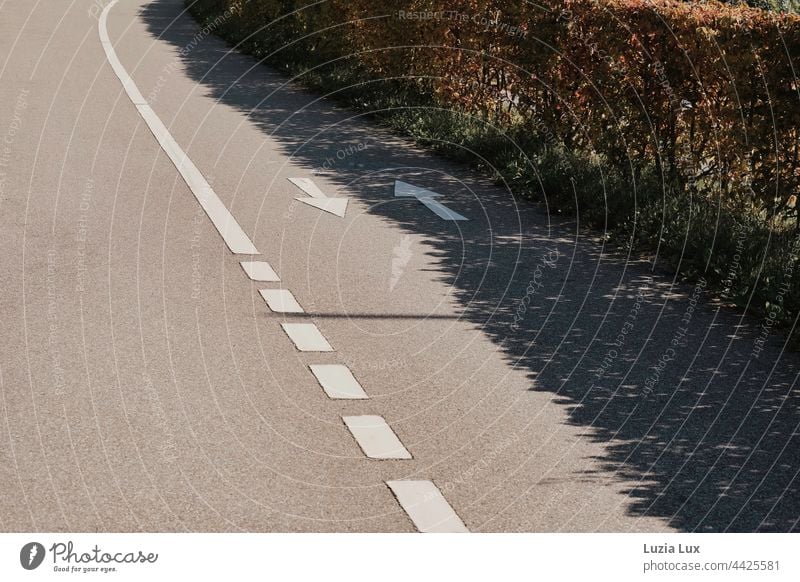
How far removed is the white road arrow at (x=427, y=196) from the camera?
11656 mm

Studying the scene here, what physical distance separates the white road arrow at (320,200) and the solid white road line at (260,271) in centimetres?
195

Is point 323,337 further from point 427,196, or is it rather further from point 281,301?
point 427,196

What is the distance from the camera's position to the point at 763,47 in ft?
32.5

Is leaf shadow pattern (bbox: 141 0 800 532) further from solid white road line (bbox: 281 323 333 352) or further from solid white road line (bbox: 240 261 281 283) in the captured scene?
solid white road line (bbox: 240 261 281 283)

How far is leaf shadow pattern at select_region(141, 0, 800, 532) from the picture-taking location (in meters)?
5.94

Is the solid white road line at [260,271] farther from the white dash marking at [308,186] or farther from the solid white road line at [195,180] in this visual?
the white dash marking at [308,186]

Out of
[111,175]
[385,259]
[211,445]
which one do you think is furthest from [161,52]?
[211,445]

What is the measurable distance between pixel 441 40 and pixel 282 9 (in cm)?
850

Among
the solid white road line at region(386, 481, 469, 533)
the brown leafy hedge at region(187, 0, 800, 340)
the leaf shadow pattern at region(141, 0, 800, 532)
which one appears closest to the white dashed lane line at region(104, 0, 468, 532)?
the solid white road line at region(386, 481, 469, 533)

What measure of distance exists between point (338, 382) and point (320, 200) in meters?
5.08

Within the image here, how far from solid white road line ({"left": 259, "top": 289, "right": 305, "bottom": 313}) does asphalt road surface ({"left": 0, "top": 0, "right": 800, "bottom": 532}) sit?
0.11 ft

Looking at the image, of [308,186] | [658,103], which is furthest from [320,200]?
[658,103]

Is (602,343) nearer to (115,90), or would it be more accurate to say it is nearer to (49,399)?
(49,399)

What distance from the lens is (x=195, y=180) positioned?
1261 centimetres
